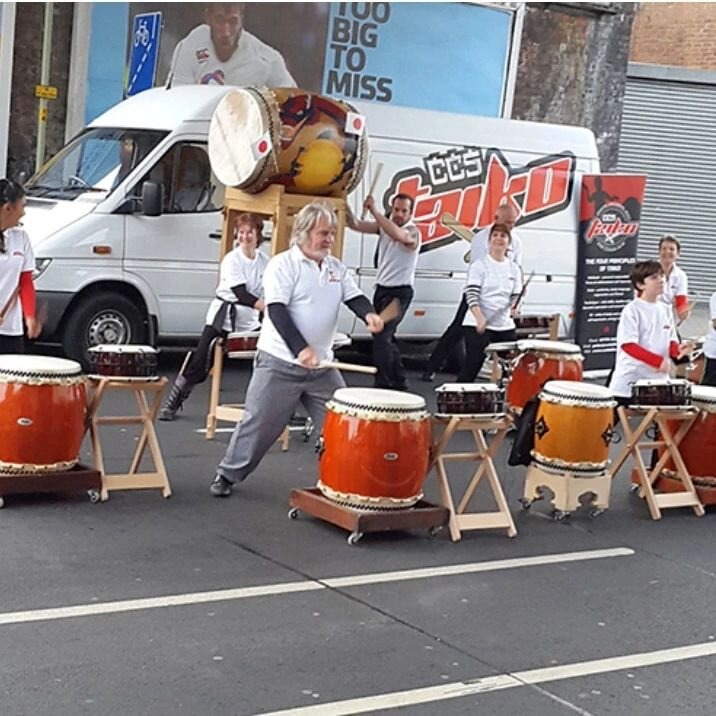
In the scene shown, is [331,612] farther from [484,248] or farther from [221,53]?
[221,53]

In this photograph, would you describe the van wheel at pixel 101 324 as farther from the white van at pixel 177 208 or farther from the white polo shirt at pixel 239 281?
the white polo shirt at pixel 239 281

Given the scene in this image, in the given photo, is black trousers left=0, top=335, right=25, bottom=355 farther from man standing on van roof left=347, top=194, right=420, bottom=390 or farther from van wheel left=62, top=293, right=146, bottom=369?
man standing on van roof left=347, top=194, right=420, bottom=390

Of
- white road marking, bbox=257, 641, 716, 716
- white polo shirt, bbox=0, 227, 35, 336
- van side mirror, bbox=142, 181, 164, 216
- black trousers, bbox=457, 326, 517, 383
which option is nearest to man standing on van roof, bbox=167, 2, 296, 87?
van side mirror, bbox=142, 181, 164, 216

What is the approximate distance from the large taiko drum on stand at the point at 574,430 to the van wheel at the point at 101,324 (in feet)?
17.0

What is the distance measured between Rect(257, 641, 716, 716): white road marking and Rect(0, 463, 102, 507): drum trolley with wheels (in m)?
3.09

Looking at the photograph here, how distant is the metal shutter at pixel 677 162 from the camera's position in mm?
23656

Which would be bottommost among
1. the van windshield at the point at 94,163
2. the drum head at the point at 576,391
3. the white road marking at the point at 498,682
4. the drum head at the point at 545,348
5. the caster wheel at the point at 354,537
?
the white road marking at the point at 498,682

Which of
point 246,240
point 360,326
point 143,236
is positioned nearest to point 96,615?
point 246,240

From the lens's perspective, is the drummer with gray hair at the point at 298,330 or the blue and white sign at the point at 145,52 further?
the blue and white sign at the point at 145,52

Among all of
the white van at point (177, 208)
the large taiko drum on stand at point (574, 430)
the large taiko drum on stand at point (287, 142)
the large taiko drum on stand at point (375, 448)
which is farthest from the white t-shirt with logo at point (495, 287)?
the large taiko drum on stand at point (375, 448)

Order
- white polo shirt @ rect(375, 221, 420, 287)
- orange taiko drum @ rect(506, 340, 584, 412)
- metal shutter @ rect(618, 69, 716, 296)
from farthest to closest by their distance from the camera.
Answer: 1. metal shutter @ rect(618, 69, 716, 296)
2. white polo shirt @ rect(375, 221, 420, 287)
3. orange taiko drum @ rect(506, 340, 584, 412)

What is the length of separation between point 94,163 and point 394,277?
120 inches

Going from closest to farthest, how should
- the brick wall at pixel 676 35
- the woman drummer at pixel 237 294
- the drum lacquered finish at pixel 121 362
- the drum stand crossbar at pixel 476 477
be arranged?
1. the drum stand crossbar at pixel 476 477
2. the drum lacquered finish at pixel 121 362
3. the woman drummer at pixel 237 294
4. the brick wall at pixel 676 35

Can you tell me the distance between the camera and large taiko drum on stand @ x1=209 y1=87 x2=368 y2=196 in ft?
33.9
